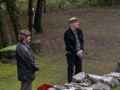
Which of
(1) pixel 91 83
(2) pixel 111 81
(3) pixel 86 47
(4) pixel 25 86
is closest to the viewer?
(4) pixel 25 86

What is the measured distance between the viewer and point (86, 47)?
11.4 meters

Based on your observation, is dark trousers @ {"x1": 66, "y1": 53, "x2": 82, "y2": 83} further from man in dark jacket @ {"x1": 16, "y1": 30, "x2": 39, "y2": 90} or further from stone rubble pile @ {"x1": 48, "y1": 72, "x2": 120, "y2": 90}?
man in dark jacket @ {"x1": 16, "y1": 30, "x2": 39, "y2": 90}

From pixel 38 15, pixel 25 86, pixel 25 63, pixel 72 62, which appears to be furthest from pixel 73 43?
pixel 38 15

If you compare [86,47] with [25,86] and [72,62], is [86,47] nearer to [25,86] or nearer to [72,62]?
[72,62]

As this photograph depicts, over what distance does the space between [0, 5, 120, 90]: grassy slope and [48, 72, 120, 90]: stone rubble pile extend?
5.66 feet

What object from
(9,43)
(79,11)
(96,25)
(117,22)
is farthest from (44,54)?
(79,11)

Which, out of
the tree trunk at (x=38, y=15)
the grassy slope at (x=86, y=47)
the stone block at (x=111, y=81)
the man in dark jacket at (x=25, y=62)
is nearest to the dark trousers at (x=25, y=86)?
the man in dark jacket at (x=25, y=62)

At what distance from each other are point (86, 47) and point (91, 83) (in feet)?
20.8

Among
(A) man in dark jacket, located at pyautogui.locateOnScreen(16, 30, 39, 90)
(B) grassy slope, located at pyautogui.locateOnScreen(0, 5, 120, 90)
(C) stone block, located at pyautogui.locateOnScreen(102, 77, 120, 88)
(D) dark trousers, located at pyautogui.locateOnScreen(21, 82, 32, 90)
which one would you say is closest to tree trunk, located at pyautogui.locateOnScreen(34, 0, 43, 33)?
(B) grassy slope, located at pyautogui.locateOnScreen(0, 5, 120, 90)

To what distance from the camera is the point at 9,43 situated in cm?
975

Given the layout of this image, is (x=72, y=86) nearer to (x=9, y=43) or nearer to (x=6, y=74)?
(x=6, y=74)

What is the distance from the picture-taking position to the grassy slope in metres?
7.46

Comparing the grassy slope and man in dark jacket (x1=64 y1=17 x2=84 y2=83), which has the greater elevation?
man in dark jacket (x1=64 y1=17 x2=84 y2=83)

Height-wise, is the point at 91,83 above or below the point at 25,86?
below
